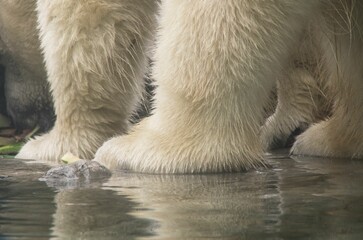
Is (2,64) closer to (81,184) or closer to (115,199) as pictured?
(81,184)

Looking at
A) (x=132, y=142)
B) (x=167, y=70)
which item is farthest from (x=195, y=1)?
(x=132, y=142)

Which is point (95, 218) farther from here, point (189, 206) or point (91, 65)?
point (91, 65)

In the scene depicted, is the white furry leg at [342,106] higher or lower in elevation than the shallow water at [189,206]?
higher

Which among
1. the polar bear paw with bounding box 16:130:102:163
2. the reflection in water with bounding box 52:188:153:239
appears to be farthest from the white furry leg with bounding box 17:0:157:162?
the reflection in water with bounding box 52:188:153:239

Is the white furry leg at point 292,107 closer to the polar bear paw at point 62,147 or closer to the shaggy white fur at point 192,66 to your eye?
the shaggy white fur at point 192,66

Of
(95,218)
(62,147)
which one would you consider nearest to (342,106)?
(62,147)

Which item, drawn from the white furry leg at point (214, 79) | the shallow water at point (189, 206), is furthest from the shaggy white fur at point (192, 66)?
the shallow water at point (189, 206)
